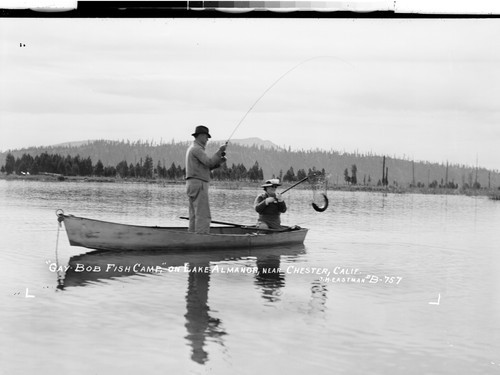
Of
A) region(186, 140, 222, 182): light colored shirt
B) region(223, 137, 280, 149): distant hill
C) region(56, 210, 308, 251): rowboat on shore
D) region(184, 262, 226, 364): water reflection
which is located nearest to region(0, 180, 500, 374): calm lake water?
region(184, 262, 226, 364): water reflection

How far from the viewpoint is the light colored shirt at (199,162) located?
12.6 metres

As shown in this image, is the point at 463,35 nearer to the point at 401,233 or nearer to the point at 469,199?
the point at 401,233

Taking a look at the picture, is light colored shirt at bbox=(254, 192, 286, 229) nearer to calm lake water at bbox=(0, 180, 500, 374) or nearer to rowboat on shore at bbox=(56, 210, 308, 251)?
calm lake water at bbox=(0, 180, 500, 374)

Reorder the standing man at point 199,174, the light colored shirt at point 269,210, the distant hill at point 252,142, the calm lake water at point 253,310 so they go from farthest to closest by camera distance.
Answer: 1. the light colored shirt at point 269,210
2. the standing man at point 199,174
3. the distant hill at point 252,142
4. the calm lake water at point 253,310

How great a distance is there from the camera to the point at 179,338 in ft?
24.7

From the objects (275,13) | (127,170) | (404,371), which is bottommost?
(404,371)

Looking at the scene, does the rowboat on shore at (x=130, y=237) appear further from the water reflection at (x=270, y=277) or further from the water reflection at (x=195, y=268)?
the water reflection at (x=270, y=277)

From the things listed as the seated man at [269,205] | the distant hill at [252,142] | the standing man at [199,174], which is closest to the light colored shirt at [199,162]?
the standing man at [199,174]

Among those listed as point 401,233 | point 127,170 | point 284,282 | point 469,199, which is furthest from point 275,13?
point 469,199

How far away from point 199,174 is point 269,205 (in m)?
2.63

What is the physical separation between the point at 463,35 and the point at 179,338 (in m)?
5.44

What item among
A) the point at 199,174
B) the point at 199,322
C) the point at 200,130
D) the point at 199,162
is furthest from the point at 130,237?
the point at 199,322

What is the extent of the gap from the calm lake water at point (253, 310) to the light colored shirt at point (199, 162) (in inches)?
67.2

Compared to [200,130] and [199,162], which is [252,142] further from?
[199,162]
